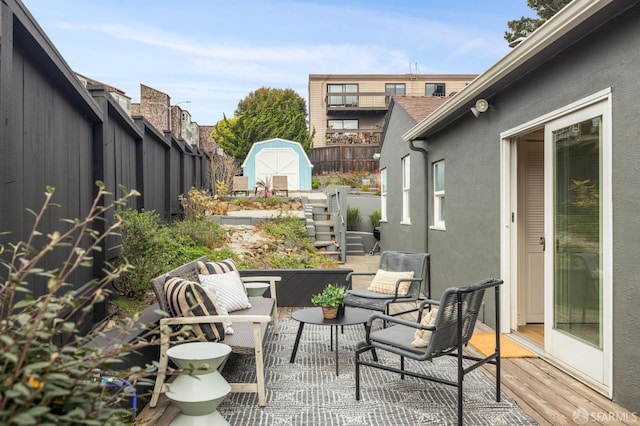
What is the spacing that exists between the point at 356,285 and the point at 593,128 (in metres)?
5.91

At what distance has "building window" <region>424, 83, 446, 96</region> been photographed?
101ft

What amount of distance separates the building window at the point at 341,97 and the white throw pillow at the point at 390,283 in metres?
26.5

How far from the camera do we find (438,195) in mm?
7535

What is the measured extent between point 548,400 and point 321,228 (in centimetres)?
827

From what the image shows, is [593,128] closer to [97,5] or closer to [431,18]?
[97,5]

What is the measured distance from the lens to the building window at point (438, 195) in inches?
294

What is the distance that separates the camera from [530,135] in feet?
18.1

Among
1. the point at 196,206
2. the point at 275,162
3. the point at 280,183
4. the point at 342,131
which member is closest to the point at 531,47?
the point at 196,206

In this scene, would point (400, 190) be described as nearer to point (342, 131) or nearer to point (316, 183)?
point (316, 183)

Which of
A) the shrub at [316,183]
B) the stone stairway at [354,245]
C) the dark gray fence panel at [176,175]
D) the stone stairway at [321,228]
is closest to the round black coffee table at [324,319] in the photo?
the dark gray fence panel at [176,175]

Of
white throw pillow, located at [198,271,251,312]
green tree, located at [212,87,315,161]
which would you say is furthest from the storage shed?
white throw pillow, located at [198,271,251,312]

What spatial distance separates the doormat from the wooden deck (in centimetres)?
25

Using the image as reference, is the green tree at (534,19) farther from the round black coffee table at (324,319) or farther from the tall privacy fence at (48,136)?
the tall privacy fence at (48,136)

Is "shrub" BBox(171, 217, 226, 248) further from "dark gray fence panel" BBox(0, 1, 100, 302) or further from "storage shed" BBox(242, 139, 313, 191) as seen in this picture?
"storage shed" BBox(242, 139, 313, 191)
